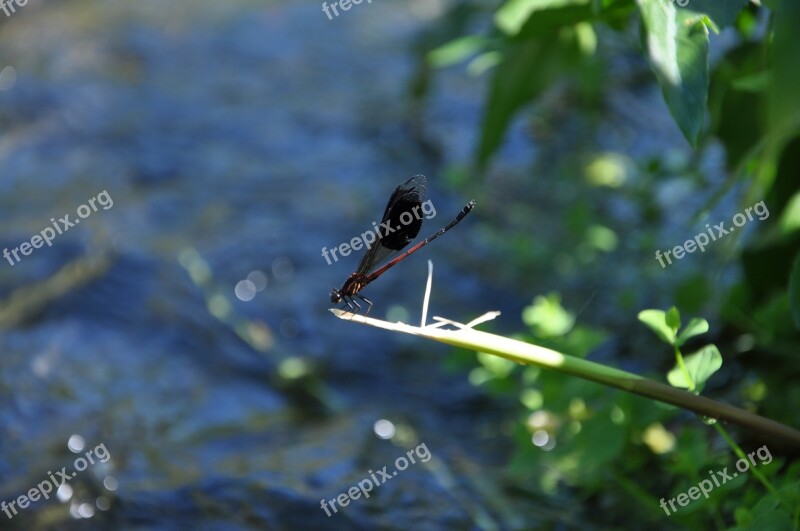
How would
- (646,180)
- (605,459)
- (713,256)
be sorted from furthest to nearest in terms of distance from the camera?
(646,180) → (713,256) → (605,459)

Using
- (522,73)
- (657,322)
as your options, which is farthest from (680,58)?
(522,73)

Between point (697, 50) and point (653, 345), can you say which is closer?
point (697, 50)

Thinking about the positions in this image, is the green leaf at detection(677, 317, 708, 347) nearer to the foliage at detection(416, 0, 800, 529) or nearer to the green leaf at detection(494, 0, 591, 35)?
the foliage at detection(416, 0, 800, 529)

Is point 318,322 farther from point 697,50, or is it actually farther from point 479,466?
point 697,50

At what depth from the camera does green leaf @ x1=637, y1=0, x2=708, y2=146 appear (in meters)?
1.40

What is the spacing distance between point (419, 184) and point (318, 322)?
1.59 meters

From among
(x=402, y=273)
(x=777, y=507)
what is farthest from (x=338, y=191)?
(x=777, y=507)

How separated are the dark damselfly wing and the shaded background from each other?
2.13ft

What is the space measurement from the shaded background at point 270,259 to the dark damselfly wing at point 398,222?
0.65 meters

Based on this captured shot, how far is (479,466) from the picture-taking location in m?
2.44

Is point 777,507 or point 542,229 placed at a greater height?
point 777,507

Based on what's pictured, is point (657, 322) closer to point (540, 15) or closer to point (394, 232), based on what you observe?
point (394, 232)

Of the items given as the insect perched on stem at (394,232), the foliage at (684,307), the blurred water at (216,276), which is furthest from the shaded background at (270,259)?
the insect perched on stem at (394,232)

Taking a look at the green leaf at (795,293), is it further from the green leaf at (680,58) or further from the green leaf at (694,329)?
the green leaf at (680,58)
